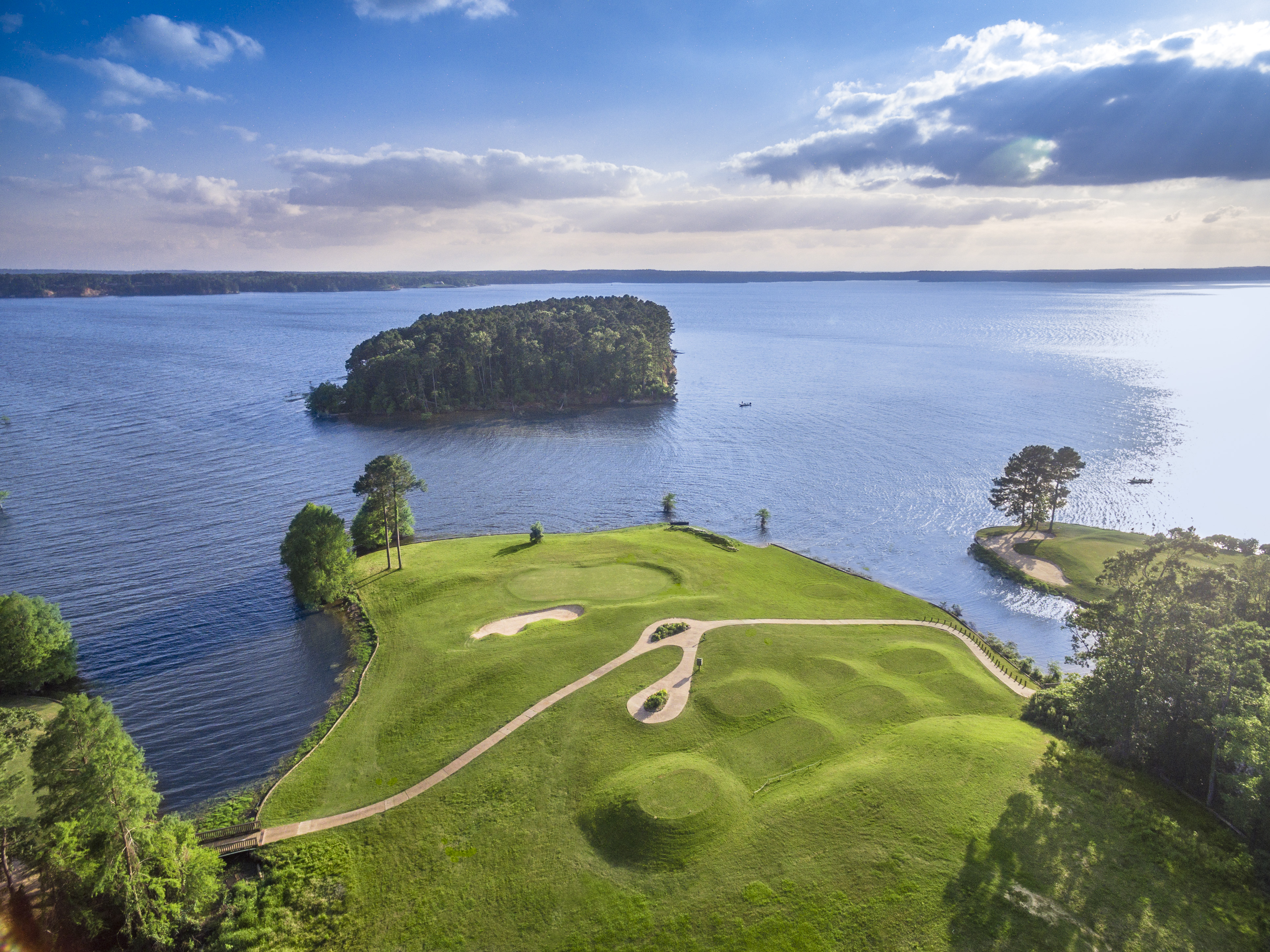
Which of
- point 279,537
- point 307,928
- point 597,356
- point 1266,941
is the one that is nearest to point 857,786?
point 1266,941

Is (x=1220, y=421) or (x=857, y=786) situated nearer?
(x=857, y=786)

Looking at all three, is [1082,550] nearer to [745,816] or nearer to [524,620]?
[745,816]

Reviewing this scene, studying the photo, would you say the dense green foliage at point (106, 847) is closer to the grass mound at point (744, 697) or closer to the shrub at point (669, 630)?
the grass mound at point (744, 697)

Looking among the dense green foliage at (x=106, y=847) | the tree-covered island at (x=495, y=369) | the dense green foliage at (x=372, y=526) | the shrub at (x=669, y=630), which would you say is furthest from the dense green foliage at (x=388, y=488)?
the tree-covered island at (x=495, y=369)

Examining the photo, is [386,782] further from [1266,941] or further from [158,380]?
[158,380]

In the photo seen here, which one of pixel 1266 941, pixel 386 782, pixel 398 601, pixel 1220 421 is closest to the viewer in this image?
pixel 1266 941

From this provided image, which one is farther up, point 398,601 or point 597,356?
point 597,356

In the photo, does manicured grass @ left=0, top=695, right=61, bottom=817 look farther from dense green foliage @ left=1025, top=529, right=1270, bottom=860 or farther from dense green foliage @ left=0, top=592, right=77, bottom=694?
dense green foliage @ left=1025, top=529, right=1270, bottom=860
